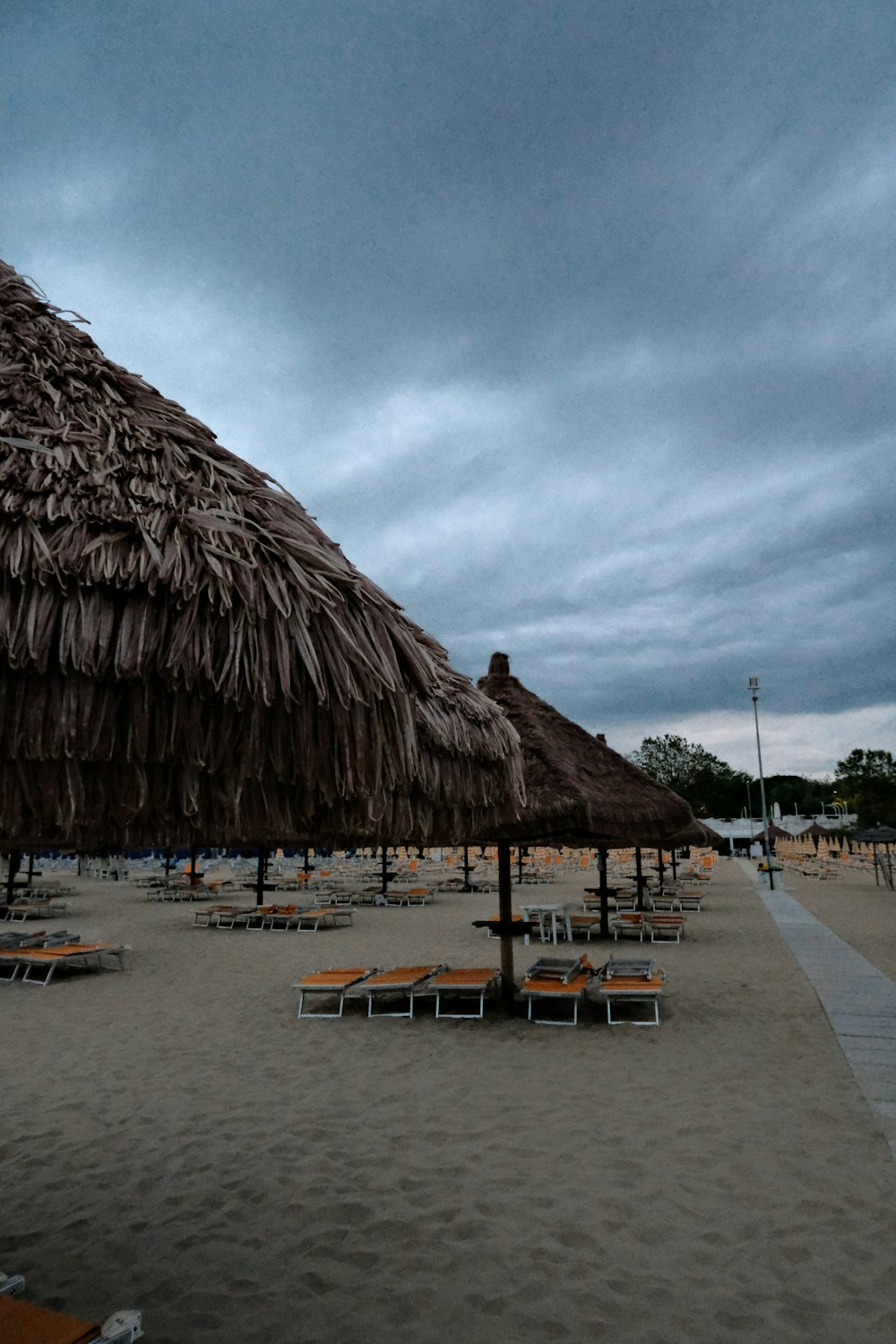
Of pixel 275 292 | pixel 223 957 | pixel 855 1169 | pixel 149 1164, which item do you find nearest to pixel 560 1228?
pixel 855 1169

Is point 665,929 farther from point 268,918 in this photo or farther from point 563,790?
point 268,918

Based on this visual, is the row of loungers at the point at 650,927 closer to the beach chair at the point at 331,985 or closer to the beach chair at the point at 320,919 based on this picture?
the beach chair at the point at 320,919

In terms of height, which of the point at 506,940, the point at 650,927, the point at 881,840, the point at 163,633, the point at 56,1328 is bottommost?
the point at 650,927

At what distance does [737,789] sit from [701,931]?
7169 centimetres

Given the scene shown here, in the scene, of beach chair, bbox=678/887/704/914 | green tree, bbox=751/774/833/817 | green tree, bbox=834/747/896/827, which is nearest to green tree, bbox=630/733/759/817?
green tree, bbox=751/774/833/817

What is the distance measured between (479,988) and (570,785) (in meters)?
2.39

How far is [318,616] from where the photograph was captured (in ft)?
6.37

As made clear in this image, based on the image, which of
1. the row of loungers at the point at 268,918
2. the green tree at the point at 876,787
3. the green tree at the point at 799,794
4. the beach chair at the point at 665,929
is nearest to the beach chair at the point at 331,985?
the beach chair at the point at 665,929

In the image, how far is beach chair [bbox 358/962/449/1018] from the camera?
25.6 feet

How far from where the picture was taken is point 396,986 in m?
7.84

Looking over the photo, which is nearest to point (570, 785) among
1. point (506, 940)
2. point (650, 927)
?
point (506, 940)

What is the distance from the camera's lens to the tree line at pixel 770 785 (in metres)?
30.6

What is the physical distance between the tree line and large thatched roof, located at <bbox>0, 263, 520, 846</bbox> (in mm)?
31946

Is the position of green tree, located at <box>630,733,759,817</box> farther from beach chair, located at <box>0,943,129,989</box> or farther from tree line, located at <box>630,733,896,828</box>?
beach chair, located at <box>0,943,129,989</box>
